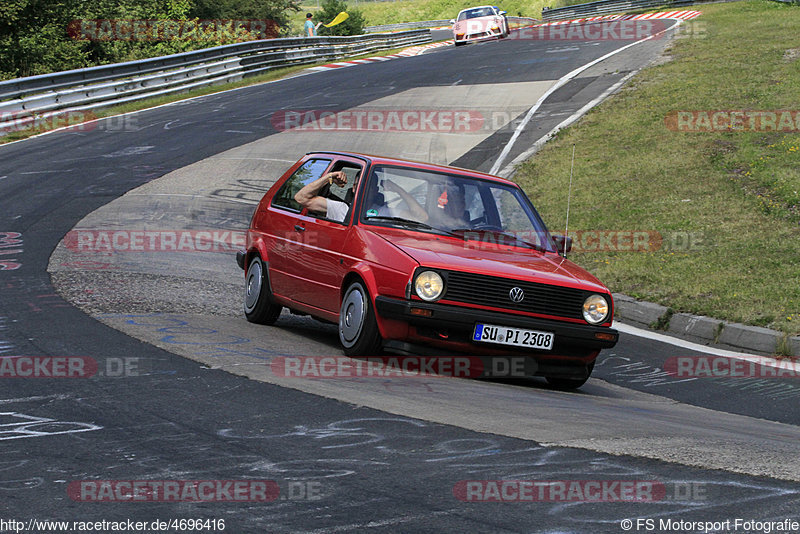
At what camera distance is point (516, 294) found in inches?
277

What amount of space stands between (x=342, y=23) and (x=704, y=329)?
52.4m

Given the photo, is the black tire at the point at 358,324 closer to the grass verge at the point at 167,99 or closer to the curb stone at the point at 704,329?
the curb stone at the point at 704,329

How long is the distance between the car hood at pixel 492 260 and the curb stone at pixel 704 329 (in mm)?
2566

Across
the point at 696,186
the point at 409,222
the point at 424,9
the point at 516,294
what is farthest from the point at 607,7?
the point at 516,294

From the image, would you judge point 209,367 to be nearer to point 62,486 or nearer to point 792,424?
point 62,486

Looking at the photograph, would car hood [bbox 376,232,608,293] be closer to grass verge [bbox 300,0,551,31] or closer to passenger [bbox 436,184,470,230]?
passenger [bbox 436,184,470,230]

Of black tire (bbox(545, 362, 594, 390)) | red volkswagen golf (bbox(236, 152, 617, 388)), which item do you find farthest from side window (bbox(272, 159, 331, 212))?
black tire (bbox(545, 362, 594, 390))

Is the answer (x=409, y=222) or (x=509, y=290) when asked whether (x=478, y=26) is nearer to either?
(x=409, y=222)

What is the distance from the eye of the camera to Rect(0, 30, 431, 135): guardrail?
957 inches

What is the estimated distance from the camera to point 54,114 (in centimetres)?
2516

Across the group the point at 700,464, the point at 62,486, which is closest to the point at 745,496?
the point at 700,464

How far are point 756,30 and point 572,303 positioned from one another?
25033 millimetres

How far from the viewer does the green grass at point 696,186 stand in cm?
1098

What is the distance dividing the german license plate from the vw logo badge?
8.1 inches
